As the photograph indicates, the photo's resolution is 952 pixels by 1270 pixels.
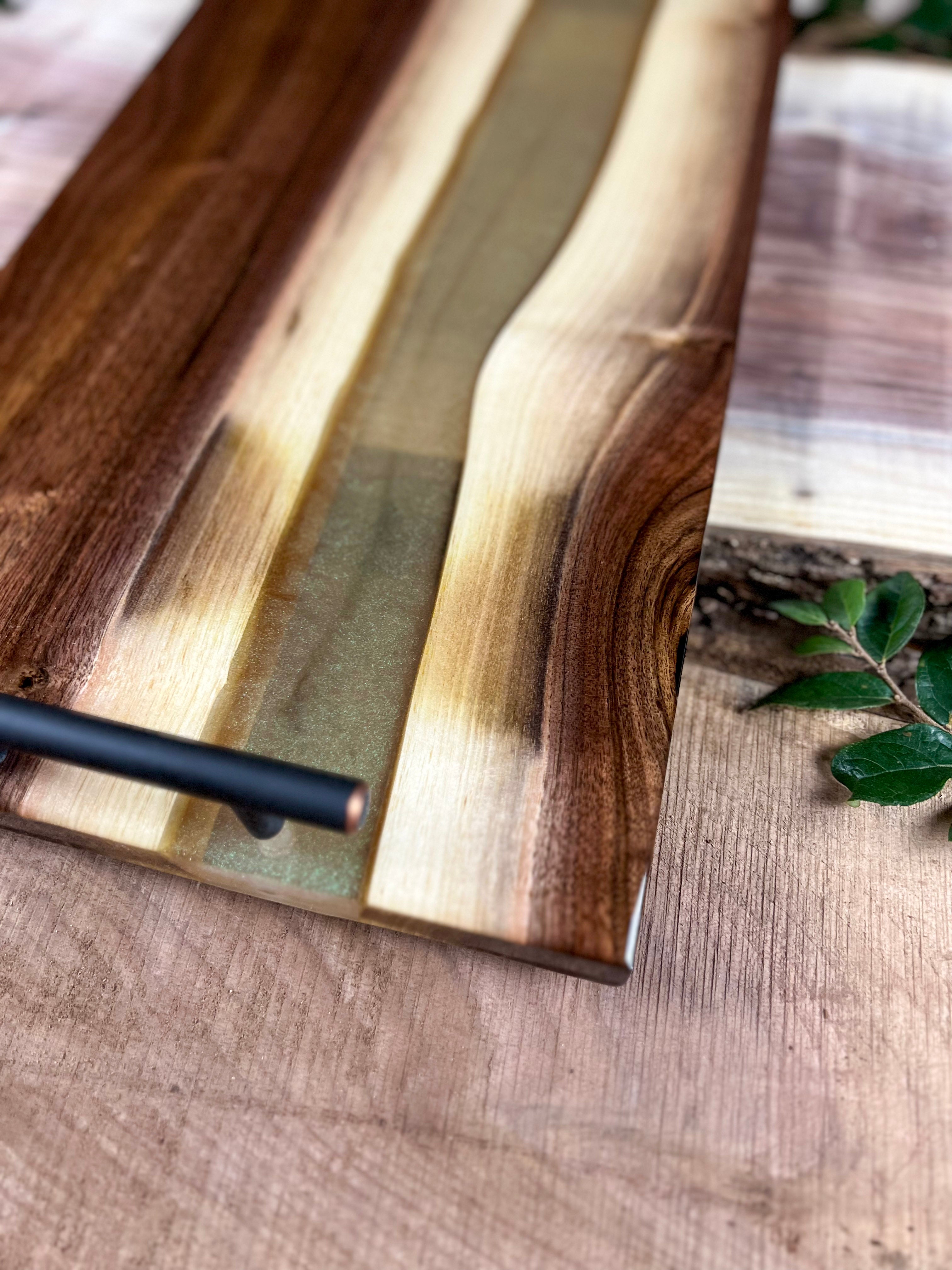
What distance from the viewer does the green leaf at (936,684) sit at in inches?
36.0

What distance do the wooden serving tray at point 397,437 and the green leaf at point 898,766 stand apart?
199 millimetres

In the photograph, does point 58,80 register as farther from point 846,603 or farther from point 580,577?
point 846,603

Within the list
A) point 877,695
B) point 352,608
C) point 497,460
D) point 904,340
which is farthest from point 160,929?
point 904,340

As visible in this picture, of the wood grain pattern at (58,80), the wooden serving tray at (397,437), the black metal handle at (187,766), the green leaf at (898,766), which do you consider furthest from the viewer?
the wood grain pattern at (58,80)

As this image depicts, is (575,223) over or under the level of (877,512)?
over

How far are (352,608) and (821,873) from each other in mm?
439

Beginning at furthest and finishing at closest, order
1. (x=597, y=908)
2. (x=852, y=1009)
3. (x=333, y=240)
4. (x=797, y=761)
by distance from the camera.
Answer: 1. (x=333, y=240)
2. (x=797, y=761)
3. (x=852, y=1009)
4. (x=597, y=908)

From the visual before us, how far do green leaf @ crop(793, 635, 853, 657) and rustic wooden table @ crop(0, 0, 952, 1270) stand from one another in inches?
4.6

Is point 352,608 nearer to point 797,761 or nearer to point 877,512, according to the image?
point 797,761

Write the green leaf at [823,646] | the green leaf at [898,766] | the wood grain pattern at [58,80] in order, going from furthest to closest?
the wood grain pattern at [58,80], the green leaf at [823,646], the green leaf at [898,766]

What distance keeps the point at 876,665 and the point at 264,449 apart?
1.91ft

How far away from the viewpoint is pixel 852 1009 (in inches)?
32.8

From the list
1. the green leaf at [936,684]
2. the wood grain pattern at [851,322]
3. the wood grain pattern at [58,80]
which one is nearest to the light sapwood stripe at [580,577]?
the wood grain pattern at [851,322]

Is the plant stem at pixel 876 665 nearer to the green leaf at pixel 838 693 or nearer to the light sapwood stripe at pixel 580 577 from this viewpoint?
the green leaf at pixel 838 693
